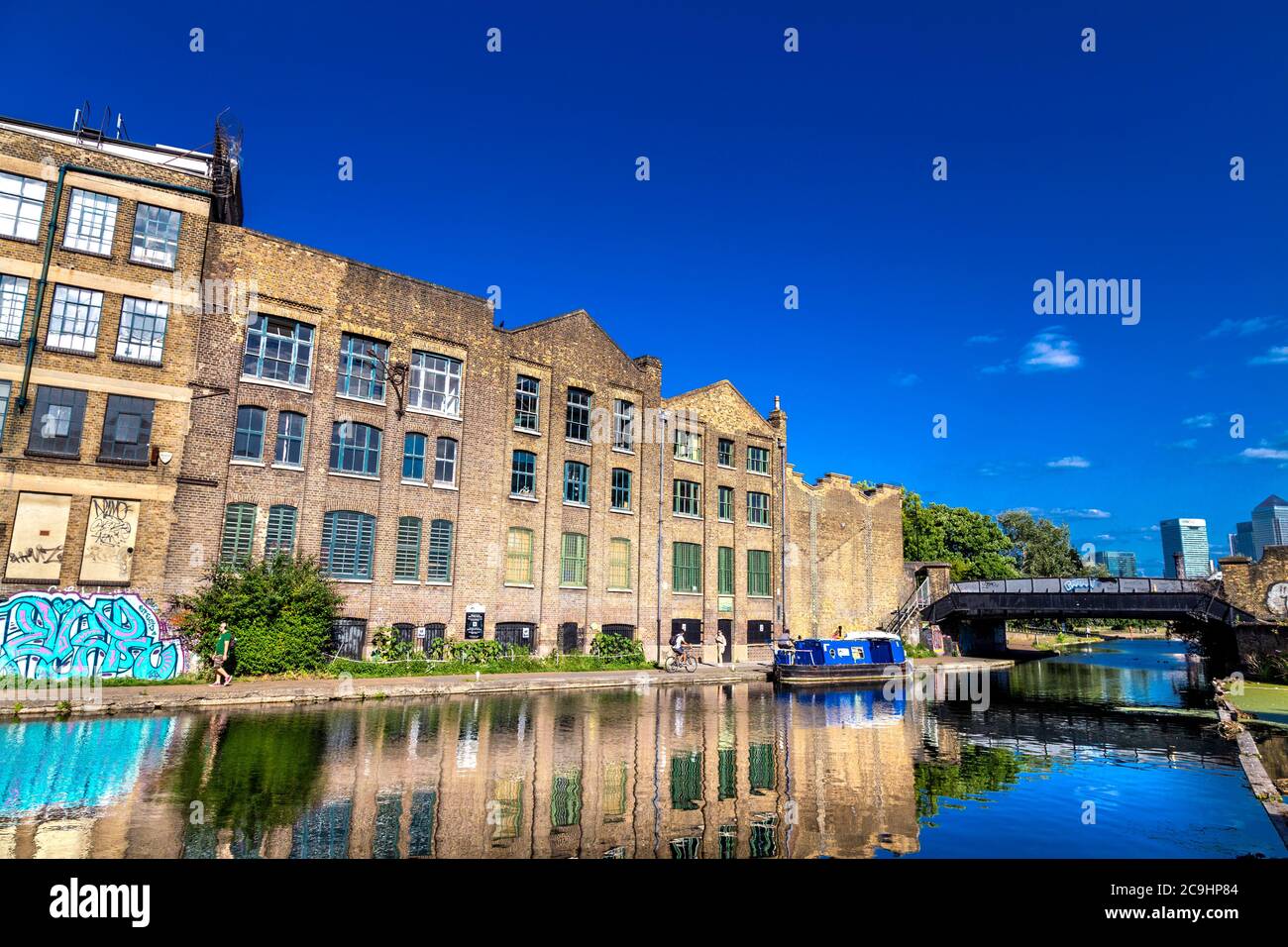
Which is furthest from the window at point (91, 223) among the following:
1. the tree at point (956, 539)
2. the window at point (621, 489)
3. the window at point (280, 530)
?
the tree at point (956, 539)

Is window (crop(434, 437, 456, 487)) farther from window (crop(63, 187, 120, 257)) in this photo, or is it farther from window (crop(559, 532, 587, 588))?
window (crop(63, 187, 120, 257))

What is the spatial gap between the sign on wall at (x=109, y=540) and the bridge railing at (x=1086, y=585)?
3784cm

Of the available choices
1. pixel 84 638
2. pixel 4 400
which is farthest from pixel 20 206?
pixel 84 638

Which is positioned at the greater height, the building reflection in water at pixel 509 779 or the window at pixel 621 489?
the window at pixel 621 489

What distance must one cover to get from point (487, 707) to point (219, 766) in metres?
8.47

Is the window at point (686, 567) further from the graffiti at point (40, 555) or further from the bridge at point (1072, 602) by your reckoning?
the graffiti at point (40, 555)

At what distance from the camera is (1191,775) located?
12.7 m

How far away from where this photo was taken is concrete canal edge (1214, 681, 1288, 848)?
367 inches

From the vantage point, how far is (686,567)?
1396 inches

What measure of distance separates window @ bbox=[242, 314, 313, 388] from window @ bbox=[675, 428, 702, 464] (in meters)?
17.0

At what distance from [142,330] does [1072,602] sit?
4099 cm

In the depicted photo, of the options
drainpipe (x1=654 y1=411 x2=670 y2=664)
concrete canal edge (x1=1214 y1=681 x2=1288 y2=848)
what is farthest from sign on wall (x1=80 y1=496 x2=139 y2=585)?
concrete canal edge (x1=1214 y1=681 x2=1288 y2=848)

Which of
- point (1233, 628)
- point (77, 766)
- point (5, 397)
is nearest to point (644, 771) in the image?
point (77, 766)

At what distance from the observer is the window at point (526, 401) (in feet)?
99.9
